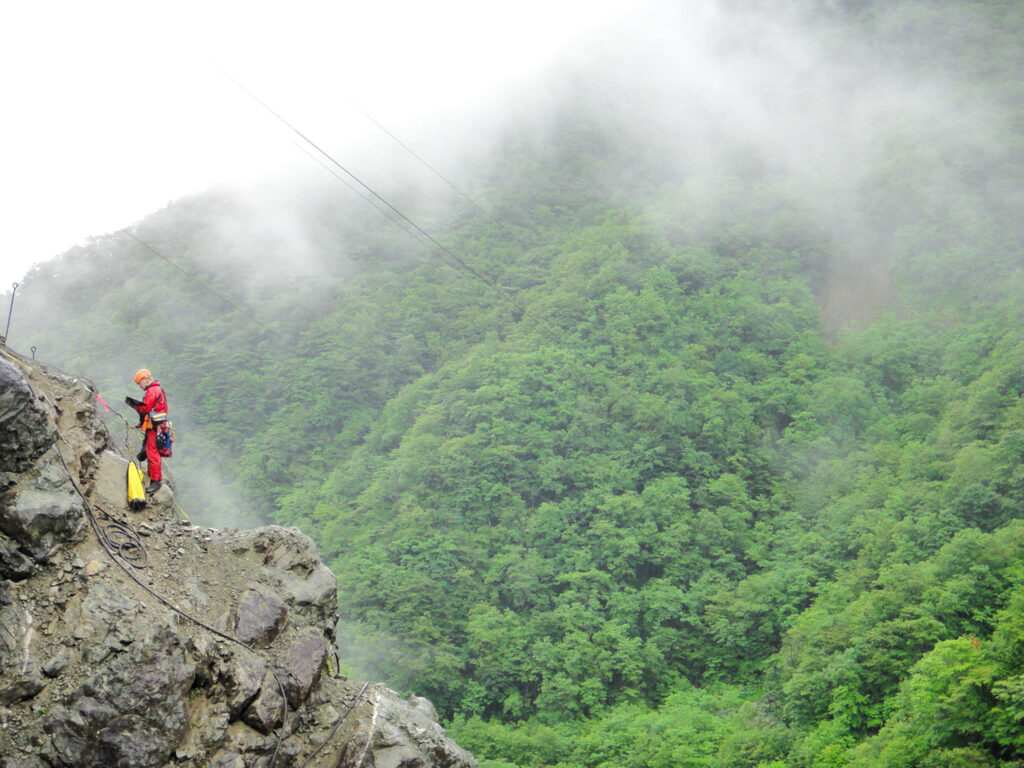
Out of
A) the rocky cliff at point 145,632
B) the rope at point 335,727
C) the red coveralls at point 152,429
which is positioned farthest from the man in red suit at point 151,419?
the rope at point 335,727

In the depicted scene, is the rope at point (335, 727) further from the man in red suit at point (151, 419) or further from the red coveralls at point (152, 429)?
the red coveralls at point (152, 429)

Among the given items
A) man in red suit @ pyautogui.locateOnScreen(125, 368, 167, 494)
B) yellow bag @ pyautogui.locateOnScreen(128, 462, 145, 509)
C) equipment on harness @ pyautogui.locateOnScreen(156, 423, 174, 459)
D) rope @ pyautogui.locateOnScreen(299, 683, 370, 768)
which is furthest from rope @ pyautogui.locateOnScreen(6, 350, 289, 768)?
equipment on harness @ pyautogui.locateOnScreen(156, 423, 174, 459)

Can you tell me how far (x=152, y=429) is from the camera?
12906 millimetres

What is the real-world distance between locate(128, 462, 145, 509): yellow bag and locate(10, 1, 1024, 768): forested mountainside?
17158mm

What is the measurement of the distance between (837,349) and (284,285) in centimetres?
4730

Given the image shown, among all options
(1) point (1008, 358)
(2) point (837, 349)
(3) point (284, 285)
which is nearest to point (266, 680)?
(1) point (1008, 358)

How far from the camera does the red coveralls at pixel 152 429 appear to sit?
1281 centimetres

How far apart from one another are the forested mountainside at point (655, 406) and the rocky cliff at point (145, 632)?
1685 cm

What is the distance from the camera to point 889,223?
74.9 meters

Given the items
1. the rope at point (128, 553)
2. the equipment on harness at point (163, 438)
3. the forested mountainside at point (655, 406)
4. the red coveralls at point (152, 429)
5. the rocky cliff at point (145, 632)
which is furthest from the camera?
the forested mountainside at point (655, 406)

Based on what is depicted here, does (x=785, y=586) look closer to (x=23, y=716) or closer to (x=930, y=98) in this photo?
(x=23, y=716)

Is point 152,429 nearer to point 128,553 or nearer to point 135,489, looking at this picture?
point 135,489

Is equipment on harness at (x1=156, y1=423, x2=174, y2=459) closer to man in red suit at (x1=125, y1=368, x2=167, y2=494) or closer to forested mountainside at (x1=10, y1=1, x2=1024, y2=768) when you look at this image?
man in red suit at (x1=125, y1=368, x2=167, y2=494)

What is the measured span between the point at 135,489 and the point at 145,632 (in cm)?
271
